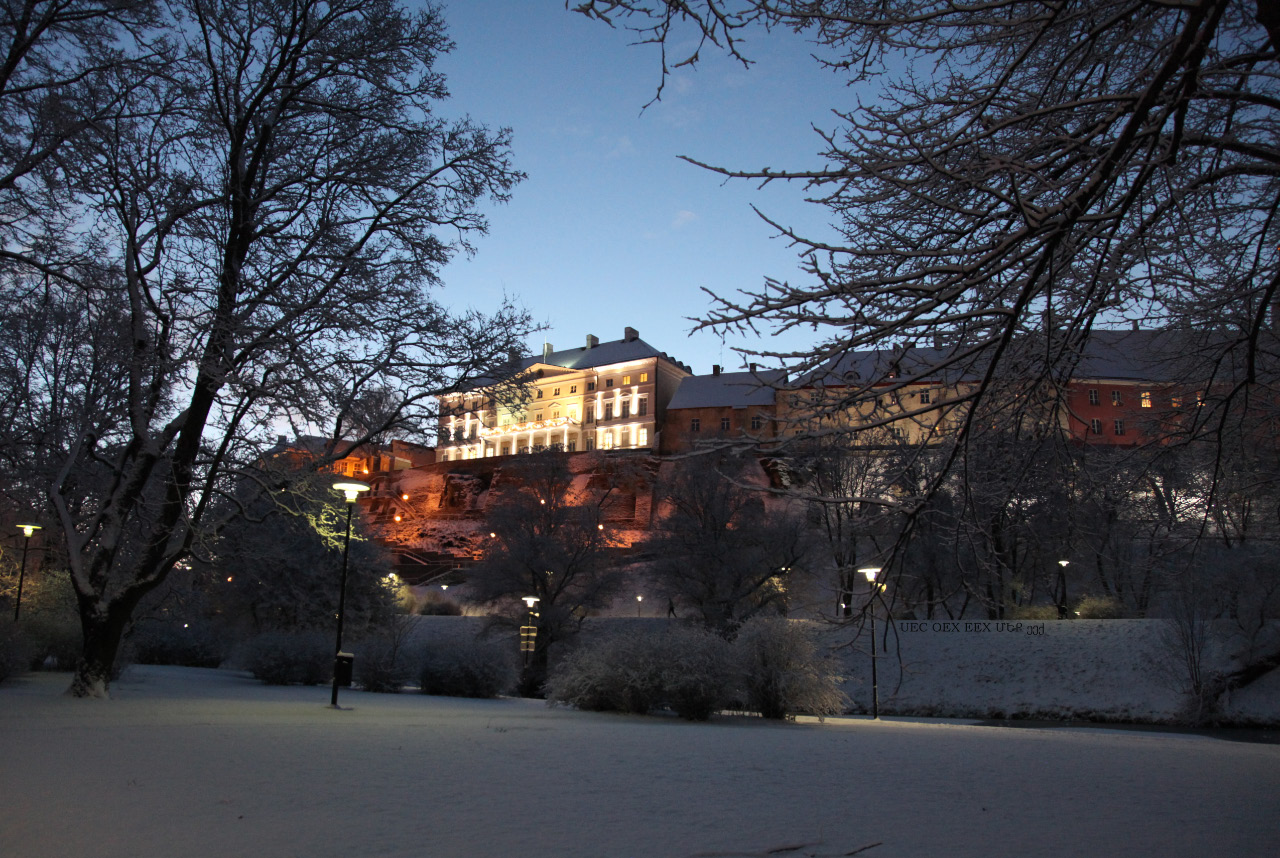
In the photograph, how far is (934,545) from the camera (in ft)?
104

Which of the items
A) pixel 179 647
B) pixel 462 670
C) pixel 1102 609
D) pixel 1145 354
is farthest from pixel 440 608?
pixel 1145 354

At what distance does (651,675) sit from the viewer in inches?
538

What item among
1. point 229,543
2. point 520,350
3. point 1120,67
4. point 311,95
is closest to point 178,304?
point 311,95

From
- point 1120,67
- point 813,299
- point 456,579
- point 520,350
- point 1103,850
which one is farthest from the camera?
point 456,579

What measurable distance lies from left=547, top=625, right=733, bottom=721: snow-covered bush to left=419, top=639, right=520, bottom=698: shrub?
5443mm

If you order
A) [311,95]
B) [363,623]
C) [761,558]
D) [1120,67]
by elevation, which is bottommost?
[363,623]

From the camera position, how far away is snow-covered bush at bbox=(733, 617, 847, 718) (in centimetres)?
1441

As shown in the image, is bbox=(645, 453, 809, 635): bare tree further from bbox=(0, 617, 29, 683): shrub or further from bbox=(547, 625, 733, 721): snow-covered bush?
bbox=(0, 617, 29, 683): shrub

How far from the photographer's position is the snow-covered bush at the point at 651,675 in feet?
44.0

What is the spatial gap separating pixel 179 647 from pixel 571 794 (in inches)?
1103

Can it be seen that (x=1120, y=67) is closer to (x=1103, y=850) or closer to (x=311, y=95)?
(x=1103, y=850)

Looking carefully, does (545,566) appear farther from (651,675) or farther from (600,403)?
(600,403)

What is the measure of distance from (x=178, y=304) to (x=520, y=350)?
5.14m

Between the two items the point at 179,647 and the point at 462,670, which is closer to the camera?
the point at 462,670
